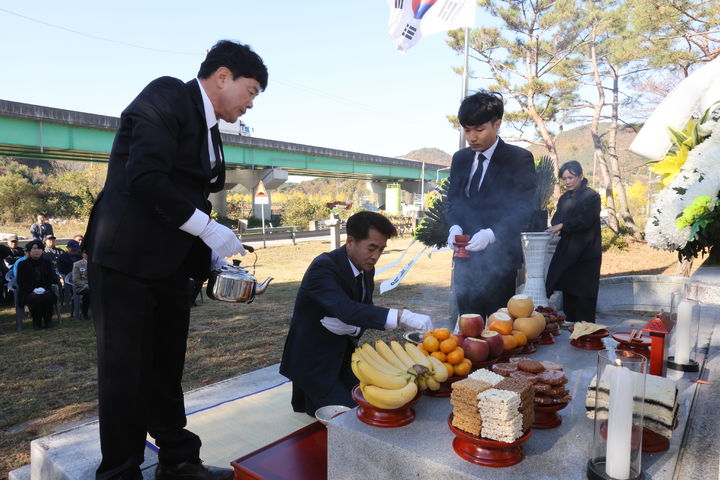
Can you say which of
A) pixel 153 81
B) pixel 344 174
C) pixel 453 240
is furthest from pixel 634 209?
pixel 153 81

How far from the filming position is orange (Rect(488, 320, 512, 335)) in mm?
2486

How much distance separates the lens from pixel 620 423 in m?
1.35

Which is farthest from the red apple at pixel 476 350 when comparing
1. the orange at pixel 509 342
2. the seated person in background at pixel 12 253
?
the seated person in background at pixel 12 253

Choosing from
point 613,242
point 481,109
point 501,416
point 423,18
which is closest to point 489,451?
point 501,416

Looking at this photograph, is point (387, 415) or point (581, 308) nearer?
point (387, 415)

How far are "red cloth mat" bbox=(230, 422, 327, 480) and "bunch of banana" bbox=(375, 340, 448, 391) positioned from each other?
54 centimetres

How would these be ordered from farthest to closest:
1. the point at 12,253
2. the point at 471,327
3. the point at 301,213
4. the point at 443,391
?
the point at 301,213, the point at 12,253, the point at 471,327, the point at 443,391

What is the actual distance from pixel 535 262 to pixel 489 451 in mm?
4360

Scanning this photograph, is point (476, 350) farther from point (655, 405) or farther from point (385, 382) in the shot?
point (655, 405)

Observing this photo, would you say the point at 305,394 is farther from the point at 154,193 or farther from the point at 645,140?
the point at 645,140

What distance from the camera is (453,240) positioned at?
327 centimetres

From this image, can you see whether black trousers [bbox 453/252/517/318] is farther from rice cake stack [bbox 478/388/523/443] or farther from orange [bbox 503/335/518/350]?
rice cake stack [bbox 478/388/523/443]

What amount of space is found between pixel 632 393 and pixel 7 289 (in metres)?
11.2

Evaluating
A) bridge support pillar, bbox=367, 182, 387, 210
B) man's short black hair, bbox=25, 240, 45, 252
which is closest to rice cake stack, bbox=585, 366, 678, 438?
man's short black hair, bbox=25, 240, 45, 252
